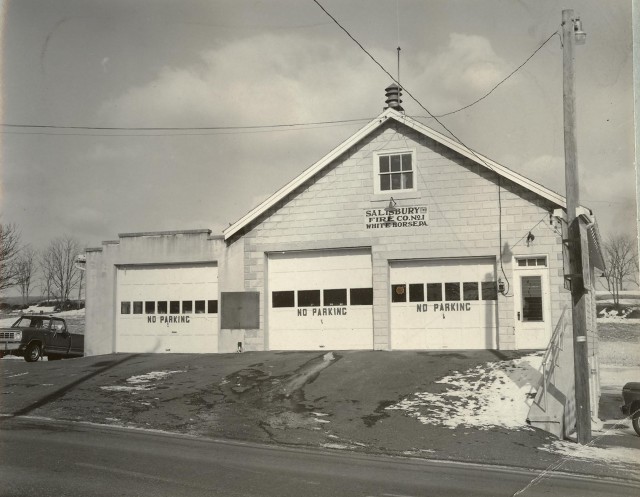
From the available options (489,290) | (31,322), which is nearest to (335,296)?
(489,290)

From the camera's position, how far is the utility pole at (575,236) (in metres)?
11.1

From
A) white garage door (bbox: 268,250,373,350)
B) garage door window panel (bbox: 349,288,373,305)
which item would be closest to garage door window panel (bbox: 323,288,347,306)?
white garage door (bbox: 268,250,373,350)

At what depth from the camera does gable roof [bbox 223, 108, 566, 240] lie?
18094 millimetres

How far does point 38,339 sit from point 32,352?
20.8 inches

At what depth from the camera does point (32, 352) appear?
23.0 metres

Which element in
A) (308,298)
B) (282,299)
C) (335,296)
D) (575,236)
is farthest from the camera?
(282,299)

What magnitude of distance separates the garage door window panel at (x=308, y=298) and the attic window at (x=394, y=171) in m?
3.80

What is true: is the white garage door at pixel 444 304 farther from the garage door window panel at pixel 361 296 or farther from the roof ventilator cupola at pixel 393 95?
the roof ventilator cupola at pixel 393 95

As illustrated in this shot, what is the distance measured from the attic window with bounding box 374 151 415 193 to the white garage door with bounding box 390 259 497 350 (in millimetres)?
2358

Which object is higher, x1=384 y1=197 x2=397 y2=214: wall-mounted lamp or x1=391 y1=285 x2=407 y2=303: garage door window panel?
x1=384 y1=197 x2=397 y2=214: wall-mounted lamp

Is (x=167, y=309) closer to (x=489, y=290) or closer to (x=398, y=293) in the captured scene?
(x=398, y=293)

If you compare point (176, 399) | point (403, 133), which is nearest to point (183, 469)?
point (176, 399)

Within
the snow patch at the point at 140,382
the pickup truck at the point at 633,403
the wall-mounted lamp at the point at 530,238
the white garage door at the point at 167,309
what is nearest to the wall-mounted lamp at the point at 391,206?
the wall-mounted lamp at the point at 530,238

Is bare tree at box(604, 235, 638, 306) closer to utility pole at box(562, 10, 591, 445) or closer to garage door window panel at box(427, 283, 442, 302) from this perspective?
garage door window panel at box(427, 283, 442, 302)
